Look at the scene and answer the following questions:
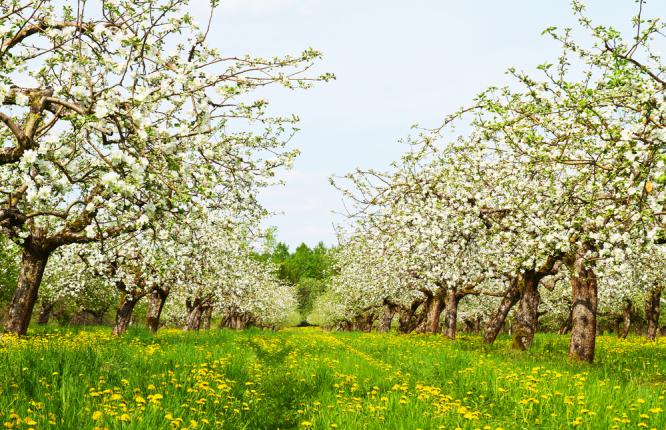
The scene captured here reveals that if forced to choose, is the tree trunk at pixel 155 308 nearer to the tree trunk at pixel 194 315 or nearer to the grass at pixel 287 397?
the tree trunk at pixel 194 315

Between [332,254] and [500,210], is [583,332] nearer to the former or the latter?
[500,210]

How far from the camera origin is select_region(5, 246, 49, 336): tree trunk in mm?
16734

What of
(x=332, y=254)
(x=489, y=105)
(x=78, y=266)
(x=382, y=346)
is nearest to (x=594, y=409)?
(x=489, y=105)

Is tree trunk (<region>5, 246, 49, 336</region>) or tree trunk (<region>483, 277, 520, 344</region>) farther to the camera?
tree trunk (<region>483, 277, 520, 344</region>)

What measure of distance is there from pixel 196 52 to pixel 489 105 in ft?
19.6

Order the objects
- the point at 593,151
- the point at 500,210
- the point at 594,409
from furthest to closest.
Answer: the point at 500,210
the point at 593,151
the point at 594,409

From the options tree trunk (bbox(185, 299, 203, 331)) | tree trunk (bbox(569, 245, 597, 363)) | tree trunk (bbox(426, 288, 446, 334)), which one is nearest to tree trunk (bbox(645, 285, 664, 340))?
tree trunk (bbox(426, 288, 446, 334))

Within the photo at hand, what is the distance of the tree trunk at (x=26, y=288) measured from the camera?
16.7 metres

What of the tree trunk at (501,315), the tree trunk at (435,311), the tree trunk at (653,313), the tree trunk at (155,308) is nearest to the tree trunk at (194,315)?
the tree trunk at (155,308)

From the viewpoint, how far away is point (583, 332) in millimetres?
15398

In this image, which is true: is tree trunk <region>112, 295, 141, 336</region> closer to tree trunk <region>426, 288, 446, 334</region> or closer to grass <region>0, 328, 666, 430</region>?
grass <region>0, 328, 666, 430</region>

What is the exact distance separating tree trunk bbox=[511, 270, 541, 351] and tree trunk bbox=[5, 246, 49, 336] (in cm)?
1692

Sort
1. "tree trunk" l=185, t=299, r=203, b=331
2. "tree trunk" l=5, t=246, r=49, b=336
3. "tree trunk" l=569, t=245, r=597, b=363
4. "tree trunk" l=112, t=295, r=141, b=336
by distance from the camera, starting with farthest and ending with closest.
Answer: "tree trunk" l=185, t=299, r=203, b=331
"tree trunk" l=112, t=295, r=141, b=336
"tree trunk" l=5, t=246, r=49, b=336
"tree trunk" l=569, t=245, r=597, b=363

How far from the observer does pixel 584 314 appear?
1546 cm
